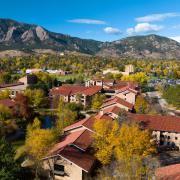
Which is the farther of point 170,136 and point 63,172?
point 170,136

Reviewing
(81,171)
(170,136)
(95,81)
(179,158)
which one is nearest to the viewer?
(81,171)

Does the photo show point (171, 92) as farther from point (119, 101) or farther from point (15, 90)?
point (15, 90)

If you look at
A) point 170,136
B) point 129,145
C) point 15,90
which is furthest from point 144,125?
point 15,90

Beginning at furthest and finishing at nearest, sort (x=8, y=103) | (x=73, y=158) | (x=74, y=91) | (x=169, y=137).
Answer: (x=74, y=91), (x=8, y=103), (x=169, y=137), (x=73, y=158)

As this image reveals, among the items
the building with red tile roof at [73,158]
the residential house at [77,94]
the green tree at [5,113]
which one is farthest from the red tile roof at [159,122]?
the residential house at [77,94]

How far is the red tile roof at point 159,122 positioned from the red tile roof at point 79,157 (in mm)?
14294

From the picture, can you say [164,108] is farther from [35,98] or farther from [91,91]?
[35,98]

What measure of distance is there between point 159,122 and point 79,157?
18691 millimetres

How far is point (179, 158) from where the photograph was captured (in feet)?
131

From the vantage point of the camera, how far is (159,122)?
4588 centimetres

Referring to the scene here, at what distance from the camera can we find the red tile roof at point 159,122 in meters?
44.4

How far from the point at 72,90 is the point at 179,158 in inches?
1909

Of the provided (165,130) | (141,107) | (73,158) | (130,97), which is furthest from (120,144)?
(130,97)

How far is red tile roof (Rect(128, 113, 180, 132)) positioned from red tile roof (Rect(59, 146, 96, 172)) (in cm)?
1429
